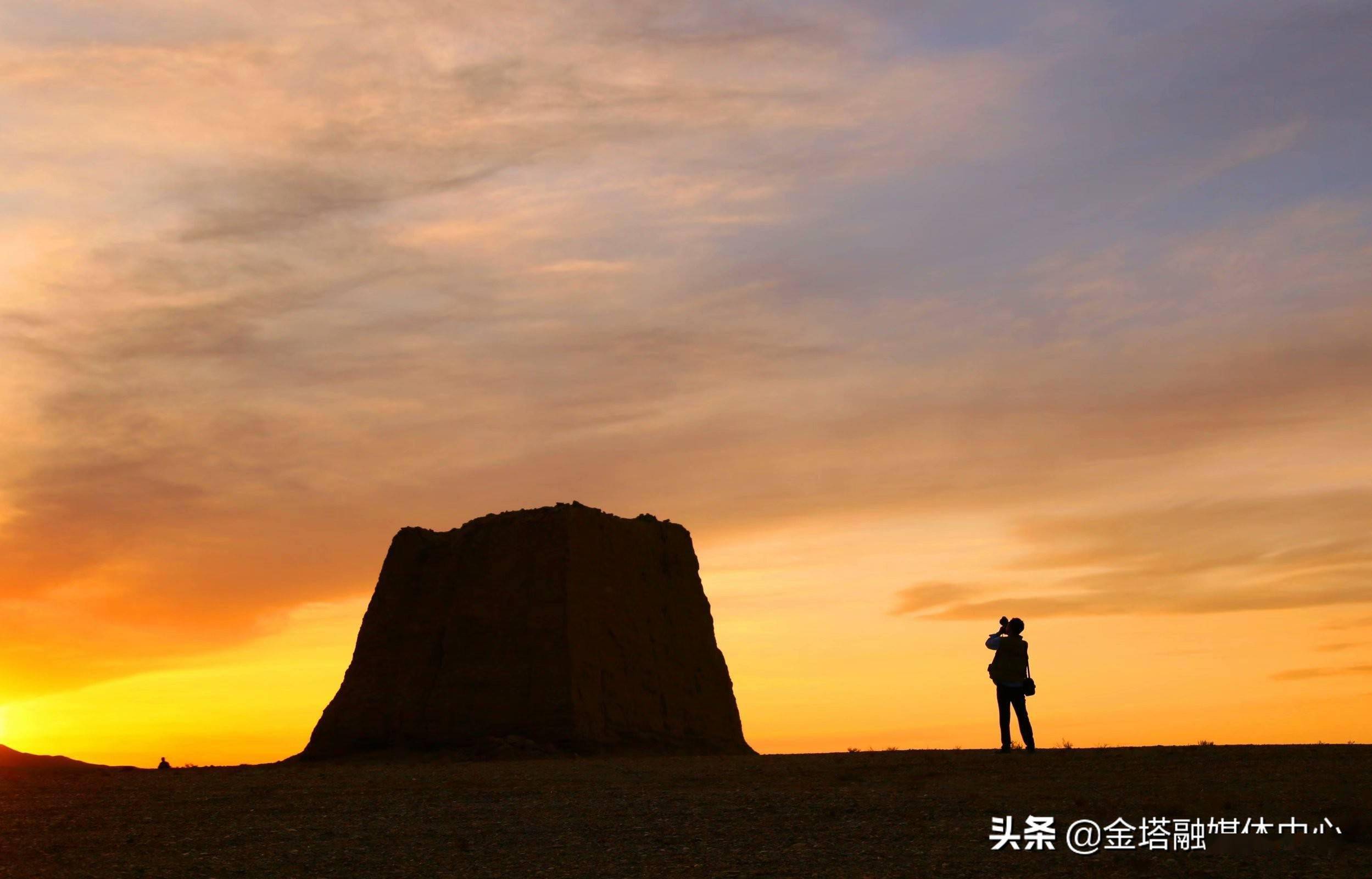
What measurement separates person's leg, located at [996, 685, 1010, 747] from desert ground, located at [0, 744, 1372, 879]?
0.27 m

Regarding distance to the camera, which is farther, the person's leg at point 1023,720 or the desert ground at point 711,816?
the person's leg at point 1023,720

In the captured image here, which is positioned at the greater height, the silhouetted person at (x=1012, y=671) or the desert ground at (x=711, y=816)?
the silhouetted person at (x=1012, y=671)

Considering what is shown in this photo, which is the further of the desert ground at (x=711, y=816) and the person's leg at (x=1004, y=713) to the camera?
the person's leg at (x=1004, y=713)

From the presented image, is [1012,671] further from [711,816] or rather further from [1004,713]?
[711,816]

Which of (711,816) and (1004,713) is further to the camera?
(1004,713)

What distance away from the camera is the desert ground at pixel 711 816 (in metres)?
13.6

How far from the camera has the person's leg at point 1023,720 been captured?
2081 cm

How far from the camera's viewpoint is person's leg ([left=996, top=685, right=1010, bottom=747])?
20906 millimetres

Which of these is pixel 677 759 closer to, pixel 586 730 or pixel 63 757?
pixel 586 730

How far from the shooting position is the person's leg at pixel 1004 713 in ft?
68.6

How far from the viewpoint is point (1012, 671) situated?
20.7m

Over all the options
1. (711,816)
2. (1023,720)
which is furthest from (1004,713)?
(711,816)

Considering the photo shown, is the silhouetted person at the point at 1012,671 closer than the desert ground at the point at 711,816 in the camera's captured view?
No

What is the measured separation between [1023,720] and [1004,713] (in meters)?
0.34
